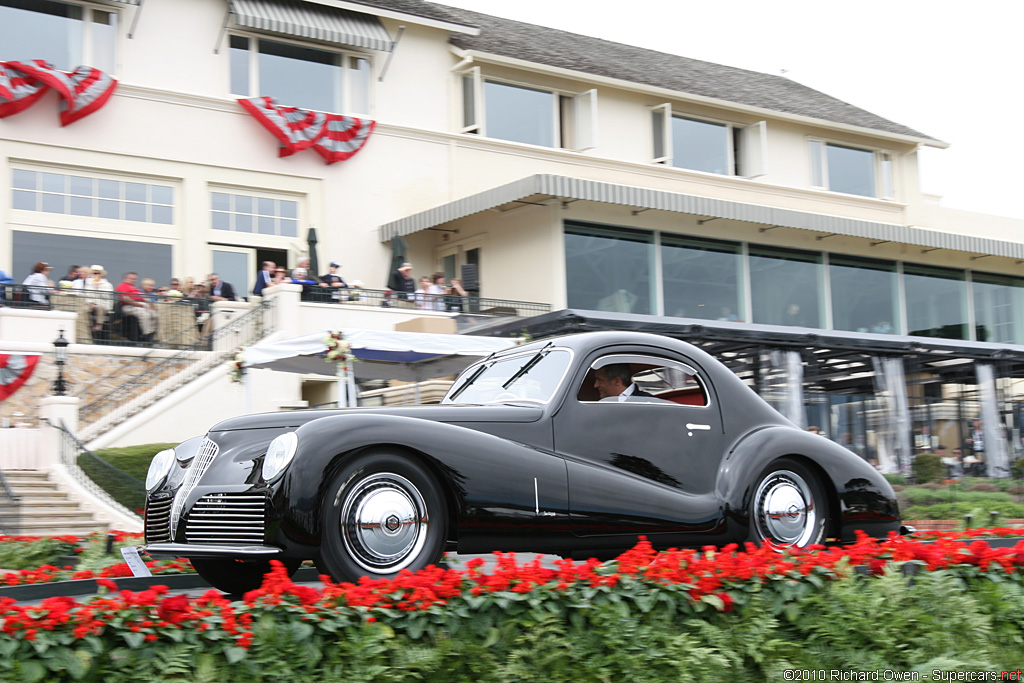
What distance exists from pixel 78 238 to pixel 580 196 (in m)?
10.4

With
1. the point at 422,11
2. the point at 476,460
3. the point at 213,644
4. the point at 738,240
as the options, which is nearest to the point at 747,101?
the point at 738,240

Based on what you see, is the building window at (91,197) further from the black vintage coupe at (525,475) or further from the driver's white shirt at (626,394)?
the driver's white shirt at (626,394)

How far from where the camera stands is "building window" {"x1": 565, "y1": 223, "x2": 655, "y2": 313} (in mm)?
24484

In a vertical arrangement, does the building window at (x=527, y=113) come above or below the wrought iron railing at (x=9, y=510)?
above

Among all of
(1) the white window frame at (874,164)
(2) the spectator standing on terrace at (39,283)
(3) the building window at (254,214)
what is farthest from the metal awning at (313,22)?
(1) the white window frame at (874,164)

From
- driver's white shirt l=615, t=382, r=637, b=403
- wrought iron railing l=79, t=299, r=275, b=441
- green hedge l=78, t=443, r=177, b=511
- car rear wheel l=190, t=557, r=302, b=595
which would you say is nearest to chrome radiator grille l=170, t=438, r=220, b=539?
car rear wheel l=190, t=557, r=302, b=595

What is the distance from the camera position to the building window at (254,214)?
24.6 m

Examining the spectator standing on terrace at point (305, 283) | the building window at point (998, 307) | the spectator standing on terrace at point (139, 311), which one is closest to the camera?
the spectator standing on terrace at point (139, 311)

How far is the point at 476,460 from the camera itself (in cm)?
637

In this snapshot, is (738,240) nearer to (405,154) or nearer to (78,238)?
(405,154)

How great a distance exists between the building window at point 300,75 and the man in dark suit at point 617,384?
19521 mm

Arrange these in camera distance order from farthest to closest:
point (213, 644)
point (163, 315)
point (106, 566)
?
point (163, 315) → point (106, 566) → point (213, 644)

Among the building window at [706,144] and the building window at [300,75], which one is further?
the building window at [706,144]

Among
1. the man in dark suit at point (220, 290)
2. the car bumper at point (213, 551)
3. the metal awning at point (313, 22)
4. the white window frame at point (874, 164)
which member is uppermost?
the metal awning at point (313, 22)
